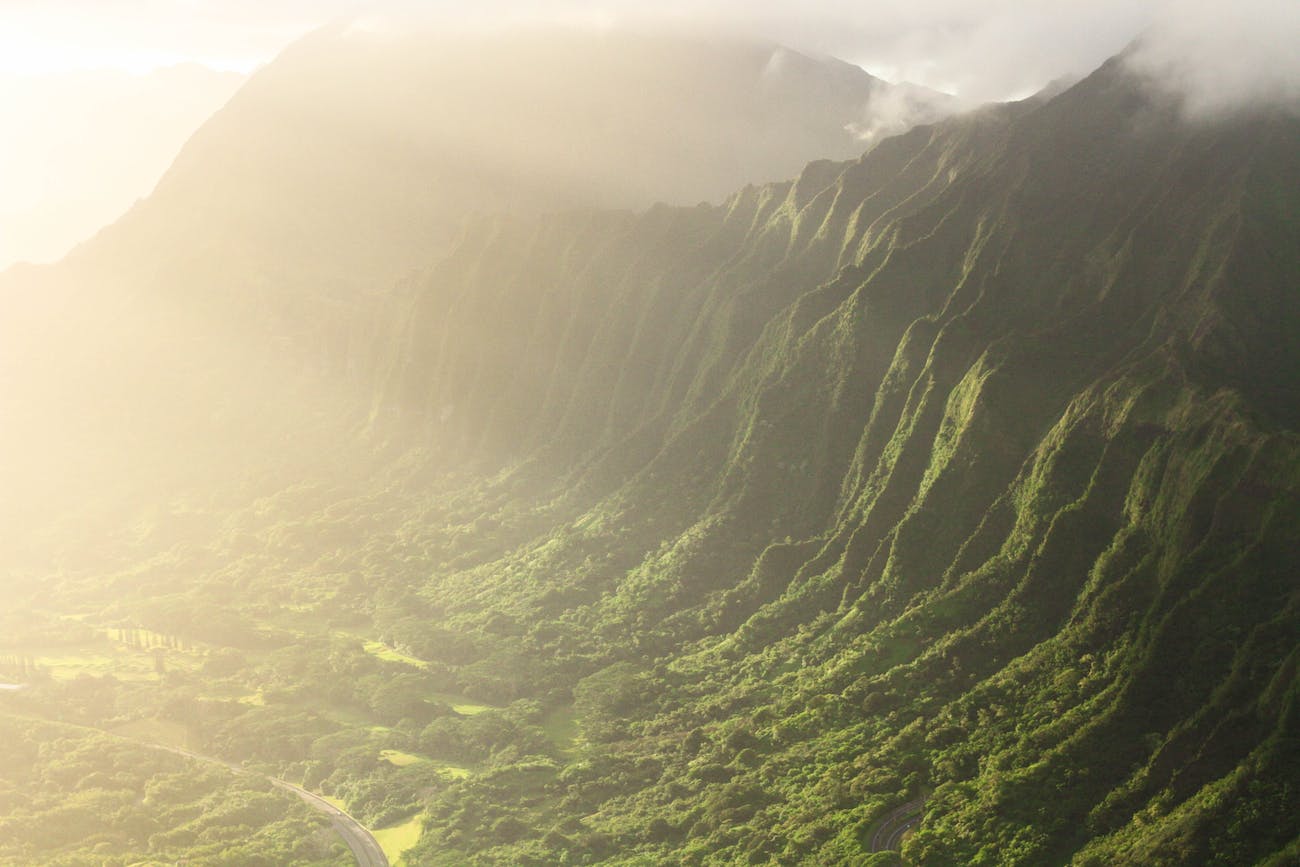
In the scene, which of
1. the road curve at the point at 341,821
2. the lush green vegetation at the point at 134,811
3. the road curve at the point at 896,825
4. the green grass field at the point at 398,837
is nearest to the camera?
the road curve at the point at 896,825

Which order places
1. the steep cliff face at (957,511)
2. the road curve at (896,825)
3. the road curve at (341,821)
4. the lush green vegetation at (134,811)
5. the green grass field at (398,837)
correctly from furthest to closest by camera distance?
the green grass field at (398,837) < the road curve at (341,821) < the lush green vegetation at (134,811) < the road curve at (896,825) < the steep cliff face at (957,511)

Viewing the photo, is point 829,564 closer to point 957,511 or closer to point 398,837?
point 957,511

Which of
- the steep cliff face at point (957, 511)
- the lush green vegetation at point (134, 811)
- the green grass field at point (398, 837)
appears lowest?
the lush green vegetation at point (134, 811)

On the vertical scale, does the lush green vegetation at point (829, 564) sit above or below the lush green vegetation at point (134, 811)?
above

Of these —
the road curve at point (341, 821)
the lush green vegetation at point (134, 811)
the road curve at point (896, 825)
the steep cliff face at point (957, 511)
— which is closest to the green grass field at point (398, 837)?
the road curve at point (341, 821)

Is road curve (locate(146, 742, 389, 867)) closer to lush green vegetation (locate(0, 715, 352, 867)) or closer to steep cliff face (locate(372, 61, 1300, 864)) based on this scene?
lush green vegetation (locate(0, 715, 352, 867))

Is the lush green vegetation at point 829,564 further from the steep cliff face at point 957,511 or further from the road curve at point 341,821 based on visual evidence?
the road curve at point 341,821

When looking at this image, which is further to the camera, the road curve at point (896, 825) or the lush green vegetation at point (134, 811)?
the lush green vegetation at point (134, 811)
